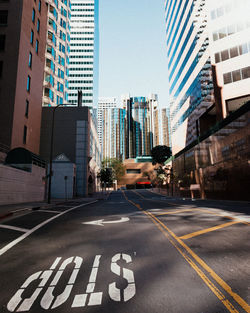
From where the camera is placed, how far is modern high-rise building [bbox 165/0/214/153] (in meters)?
43.1

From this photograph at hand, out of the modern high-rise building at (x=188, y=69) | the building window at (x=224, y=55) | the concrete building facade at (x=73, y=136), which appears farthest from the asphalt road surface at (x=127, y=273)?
the modern high-rise building at (x=188, y=69)

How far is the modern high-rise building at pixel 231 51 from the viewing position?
3466 cm

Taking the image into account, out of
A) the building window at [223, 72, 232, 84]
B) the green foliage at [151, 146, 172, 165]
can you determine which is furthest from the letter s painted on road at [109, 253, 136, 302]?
the green foliage at [151, 146, 172, 165]

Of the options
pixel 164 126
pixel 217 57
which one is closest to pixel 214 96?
pixel 217 57

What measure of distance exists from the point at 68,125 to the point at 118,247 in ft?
127

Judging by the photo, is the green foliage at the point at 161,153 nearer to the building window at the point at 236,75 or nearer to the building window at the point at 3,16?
the building window at the point at 236,75

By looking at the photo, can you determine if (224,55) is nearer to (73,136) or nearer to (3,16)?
(73,136)

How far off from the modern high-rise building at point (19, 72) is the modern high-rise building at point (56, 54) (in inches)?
489

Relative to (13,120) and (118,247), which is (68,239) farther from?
(13,120)

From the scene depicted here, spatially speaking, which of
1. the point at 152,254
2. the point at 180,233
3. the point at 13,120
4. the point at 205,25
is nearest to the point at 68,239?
the point at 152,254

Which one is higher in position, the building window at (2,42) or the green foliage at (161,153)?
the building window at (2,42)

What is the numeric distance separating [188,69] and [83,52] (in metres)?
79.2

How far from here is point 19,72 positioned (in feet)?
93.7

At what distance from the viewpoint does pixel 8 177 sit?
17.9 meters
